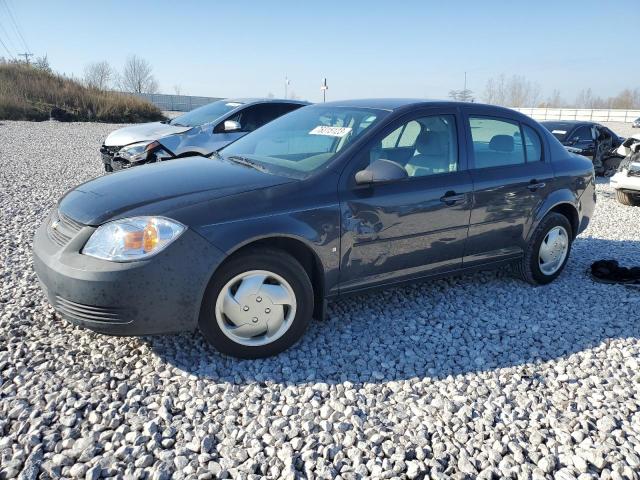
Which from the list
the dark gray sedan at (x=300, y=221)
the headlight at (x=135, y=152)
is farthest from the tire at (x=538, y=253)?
the headlight at (x=135, y=152)

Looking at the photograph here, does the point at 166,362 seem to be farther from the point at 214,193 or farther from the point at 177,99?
the point at 177,99

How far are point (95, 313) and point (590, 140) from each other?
478 inches

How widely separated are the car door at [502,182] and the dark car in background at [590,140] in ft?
25.7

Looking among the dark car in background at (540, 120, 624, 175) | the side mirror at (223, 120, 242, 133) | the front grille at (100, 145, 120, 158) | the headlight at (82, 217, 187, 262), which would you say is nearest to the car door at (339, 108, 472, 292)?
the headlight at (82, 217, 187, 262)

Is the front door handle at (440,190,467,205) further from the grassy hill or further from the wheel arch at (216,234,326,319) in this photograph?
the grassy hill

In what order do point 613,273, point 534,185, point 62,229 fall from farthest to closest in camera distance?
point 613,273, point 534,185, point 62,229

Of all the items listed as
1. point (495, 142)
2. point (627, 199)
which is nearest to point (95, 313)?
point (495, 142)

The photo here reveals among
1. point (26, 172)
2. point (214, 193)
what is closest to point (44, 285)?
point (214, 193)

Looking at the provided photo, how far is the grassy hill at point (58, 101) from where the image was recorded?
25344 mm

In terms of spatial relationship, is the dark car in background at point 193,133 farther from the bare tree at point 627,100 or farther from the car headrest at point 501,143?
the bare tree at point 627,100

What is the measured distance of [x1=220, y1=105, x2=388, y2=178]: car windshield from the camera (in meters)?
3.59

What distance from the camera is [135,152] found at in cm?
782

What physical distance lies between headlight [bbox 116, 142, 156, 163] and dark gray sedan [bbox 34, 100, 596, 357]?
3.92 metres

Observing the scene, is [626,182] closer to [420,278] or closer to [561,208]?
[561,208]
